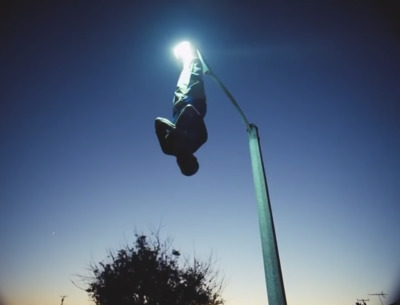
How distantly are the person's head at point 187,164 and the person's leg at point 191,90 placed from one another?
2.01 feet

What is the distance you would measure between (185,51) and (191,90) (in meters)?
0.73

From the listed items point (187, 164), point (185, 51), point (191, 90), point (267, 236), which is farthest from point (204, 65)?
point (267, 236)

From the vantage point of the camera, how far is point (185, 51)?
3.85 m

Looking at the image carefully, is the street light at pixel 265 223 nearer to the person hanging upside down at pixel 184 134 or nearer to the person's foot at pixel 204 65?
the person's foot at pixel 204 65

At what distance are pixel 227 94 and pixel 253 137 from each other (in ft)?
2.31

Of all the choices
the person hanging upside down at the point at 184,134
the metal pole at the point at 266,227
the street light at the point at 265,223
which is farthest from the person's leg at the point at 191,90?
the metal pole at the point at 266,227

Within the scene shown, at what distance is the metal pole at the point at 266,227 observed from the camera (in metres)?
2.28

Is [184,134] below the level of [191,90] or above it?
below

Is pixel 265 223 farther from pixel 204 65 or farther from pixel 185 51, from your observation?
pixel 185 51

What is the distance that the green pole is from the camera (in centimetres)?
228

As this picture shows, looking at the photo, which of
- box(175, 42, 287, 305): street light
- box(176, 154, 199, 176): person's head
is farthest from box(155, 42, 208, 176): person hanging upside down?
box(175, 42, 287, 305): street light

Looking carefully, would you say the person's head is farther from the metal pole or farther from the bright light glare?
the bright light glare

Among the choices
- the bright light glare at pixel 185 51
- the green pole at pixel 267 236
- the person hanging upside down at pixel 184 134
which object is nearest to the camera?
the green pole at pixel 267 236

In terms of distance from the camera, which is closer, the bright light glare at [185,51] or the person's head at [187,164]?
the person's head at [187,164]
